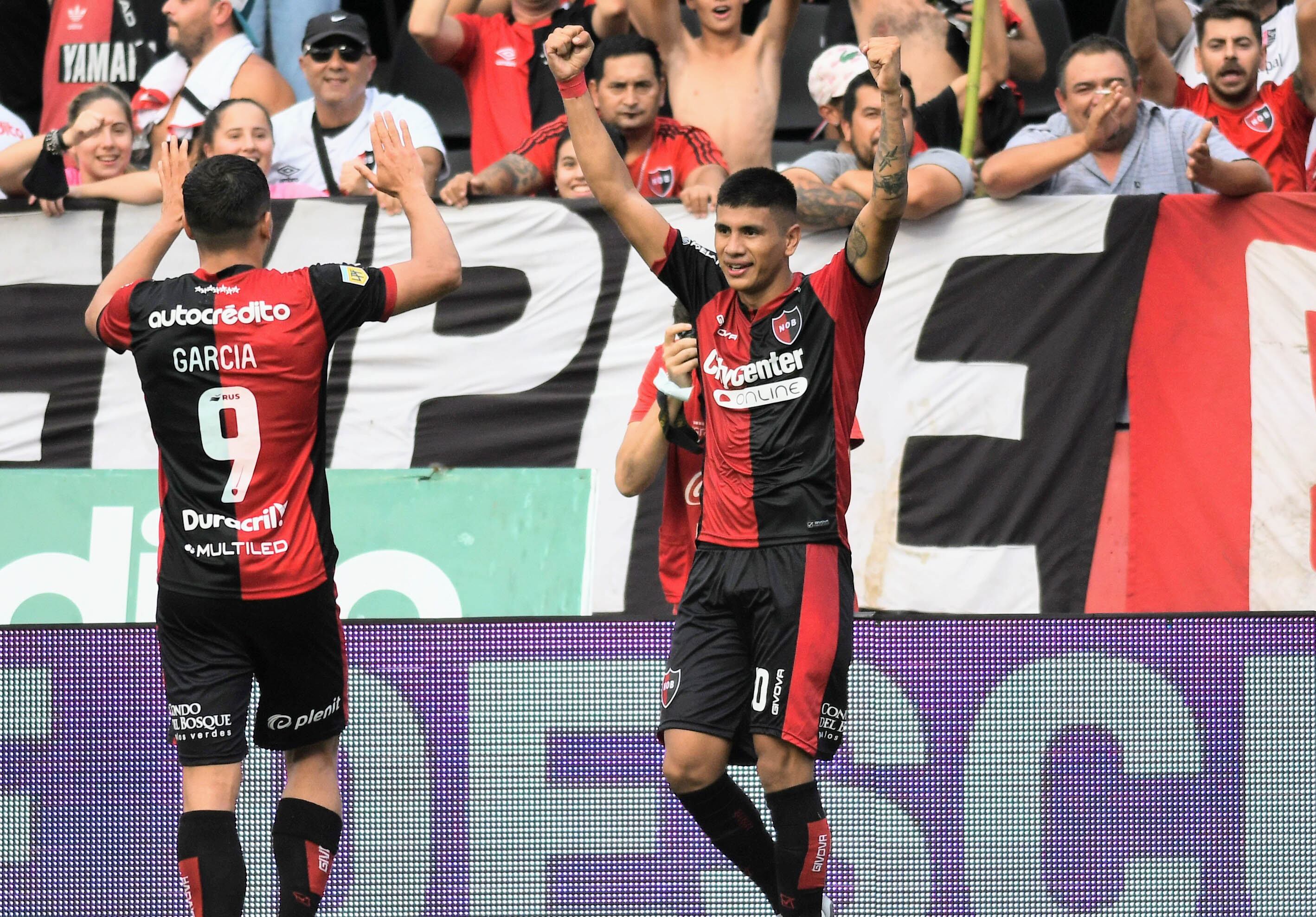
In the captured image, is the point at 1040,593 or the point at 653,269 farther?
the point at 1040,593

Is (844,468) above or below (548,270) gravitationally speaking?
below

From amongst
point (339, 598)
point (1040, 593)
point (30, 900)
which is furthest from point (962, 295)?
point (30, 900)

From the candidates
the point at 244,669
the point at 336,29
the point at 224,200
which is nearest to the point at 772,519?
the point at 244,669

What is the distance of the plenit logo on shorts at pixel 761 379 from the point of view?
191 inches

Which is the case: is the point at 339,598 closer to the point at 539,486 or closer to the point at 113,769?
the point at 539,486

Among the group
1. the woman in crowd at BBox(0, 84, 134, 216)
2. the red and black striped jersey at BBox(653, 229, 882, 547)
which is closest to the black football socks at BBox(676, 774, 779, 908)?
the red and black striped jersey at BBox(653, 229, 882, 547)

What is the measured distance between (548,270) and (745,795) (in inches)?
125

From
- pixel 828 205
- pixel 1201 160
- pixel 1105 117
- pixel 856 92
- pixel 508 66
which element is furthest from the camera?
pixel 508 66

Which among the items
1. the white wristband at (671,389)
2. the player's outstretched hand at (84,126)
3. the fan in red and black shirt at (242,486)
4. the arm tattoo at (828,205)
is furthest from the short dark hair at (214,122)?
the white wristband at (671,389)

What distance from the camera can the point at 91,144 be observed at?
8.04 metres

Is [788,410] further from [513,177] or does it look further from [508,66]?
[508,66]

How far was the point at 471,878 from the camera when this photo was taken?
18.2 feet

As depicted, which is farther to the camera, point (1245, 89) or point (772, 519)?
point (1245, 89)

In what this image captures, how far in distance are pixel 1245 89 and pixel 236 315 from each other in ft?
17.5
